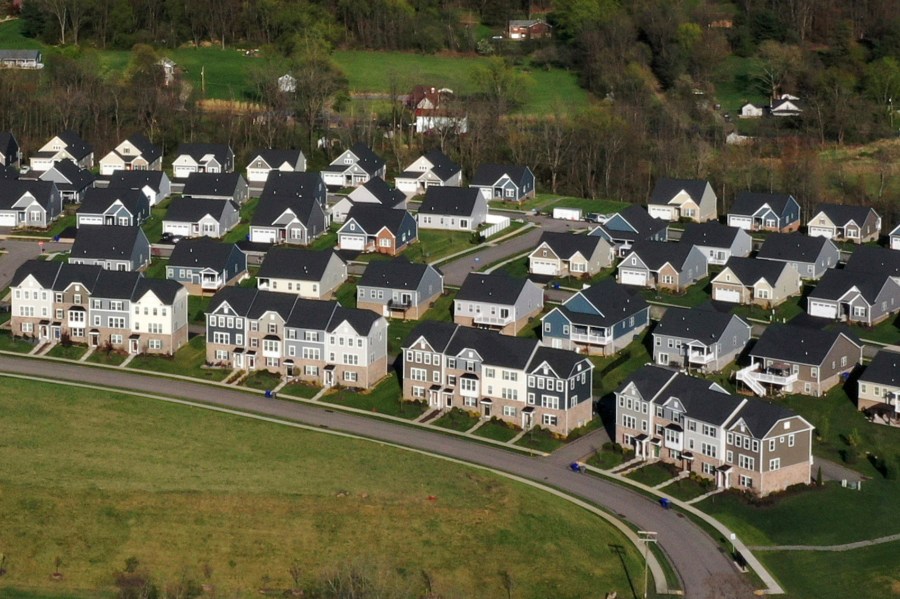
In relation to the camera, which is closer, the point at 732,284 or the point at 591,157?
the point at 732,284

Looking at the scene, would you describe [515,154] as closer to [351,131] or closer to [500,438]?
[351,131]

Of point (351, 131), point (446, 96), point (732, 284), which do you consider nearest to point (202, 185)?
point (351, 131)

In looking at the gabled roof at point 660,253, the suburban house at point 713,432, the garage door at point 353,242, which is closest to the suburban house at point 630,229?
the gabled roof at point 660,253

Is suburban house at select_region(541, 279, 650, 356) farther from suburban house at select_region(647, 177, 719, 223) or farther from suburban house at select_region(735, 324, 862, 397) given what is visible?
suburban house at select_region(647, 177, 719, 223)

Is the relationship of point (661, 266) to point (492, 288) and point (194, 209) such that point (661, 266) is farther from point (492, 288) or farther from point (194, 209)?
point (194, 209)

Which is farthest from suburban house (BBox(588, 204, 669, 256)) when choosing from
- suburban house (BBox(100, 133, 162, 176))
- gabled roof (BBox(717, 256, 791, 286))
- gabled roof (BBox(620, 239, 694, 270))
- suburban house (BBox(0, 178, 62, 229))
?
suburban house (BBox(100, 133, 162, 176))

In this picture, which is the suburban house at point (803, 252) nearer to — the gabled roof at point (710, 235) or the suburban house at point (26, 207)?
the gabled roof at point (710, 235)
